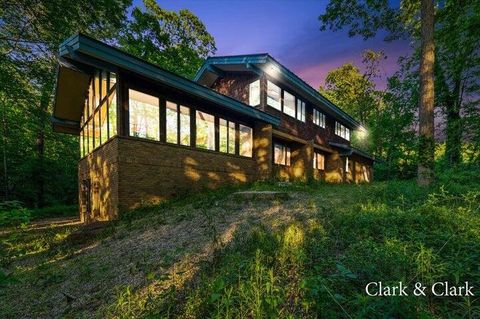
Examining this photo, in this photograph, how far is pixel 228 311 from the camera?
2363 mm

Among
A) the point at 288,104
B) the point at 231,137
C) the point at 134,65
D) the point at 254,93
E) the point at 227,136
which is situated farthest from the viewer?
the point at 288,104

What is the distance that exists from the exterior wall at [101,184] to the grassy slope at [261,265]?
2.32 m

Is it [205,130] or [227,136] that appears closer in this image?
[205,130]

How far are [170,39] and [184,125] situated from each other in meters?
19.2

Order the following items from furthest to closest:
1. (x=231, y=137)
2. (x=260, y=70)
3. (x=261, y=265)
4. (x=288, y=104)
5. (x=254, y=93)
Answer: (x=288, y=104)
(x=254, y=93)
(x=260, y=70)
(x=231, y=137)
(x=261, y=265)

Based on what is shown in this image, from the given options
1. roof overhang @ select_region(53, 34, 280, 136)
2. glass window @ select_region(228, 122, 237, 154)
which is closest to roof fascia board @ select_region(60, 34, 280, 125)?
roof overhang @ select_region(53, 34, 280, 136)

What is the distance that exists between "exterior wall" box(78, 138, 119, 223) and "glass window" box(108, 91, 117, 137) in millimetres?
475

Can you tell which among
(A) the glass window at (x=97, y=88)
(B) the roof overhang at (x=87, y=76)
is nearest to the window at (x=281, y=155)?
(B) the roof overhang at (x=87, y=76)

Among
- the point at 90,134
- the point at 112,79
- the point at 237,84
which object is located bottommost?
the point at 90,134

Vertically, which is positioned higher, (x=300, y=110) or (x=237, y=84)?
(x=237, y=84)

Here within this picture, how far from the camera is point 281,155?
58.3 ft

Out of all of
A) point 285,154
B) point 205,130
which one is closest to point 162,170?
point 205,130

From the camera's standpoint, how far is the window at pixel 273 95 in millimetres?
15695

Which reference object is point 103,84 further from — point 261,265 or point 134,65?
point 261,265
